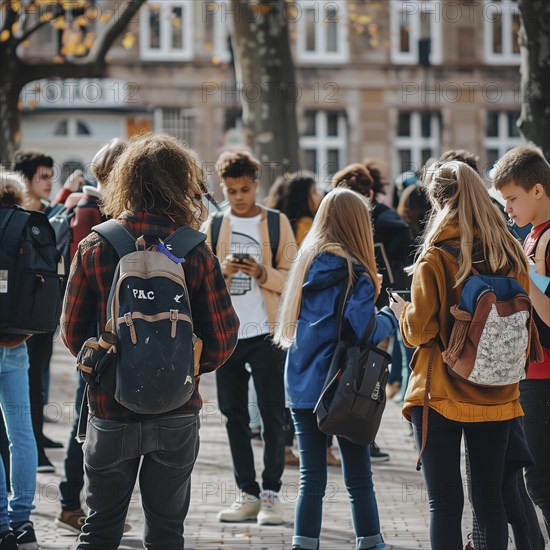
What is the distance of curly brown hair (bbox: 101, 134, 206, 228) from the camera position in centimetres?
450

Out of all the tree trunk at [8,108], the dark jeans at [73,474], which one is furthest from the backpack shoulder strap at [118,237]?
the tree trunk at [8,108]

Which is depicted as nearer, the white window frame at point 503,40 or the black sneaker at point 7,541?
the black sneaker at point 7,541

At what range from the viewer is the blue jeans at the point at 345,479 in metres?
5.64

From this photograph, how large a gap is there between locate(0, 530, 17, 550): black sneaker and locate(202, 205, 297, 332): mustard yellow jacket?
2.10m

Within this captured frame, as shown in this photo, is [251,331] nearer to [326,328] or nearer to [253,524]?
[253,524]

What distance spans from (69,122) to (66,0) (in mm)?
13735

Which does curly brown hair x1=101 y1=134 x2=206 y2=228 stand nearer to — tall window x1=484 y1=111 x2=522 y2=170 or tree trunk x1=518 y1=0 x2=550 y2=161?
tree trunk x1=518 y1=0 x2=550 y2=161

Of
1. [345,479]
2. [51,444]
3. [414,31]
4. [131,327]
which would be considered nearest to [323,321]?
[345,479]

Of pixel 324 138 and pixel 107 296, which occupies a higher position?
pixel 324 138

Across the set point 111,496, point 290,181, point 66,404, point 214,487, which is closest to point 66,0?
point 66,404

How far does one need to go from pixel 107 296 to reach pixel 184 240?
362mm

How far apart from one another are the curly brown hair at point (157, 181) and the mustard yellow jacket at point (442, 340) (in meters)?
1.04

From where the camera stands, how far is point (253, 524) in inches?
272

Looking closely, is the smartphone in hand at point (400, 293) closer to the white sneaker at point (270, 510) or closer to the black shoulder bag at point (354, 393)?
the black shoulder bag at point (354, 393)
